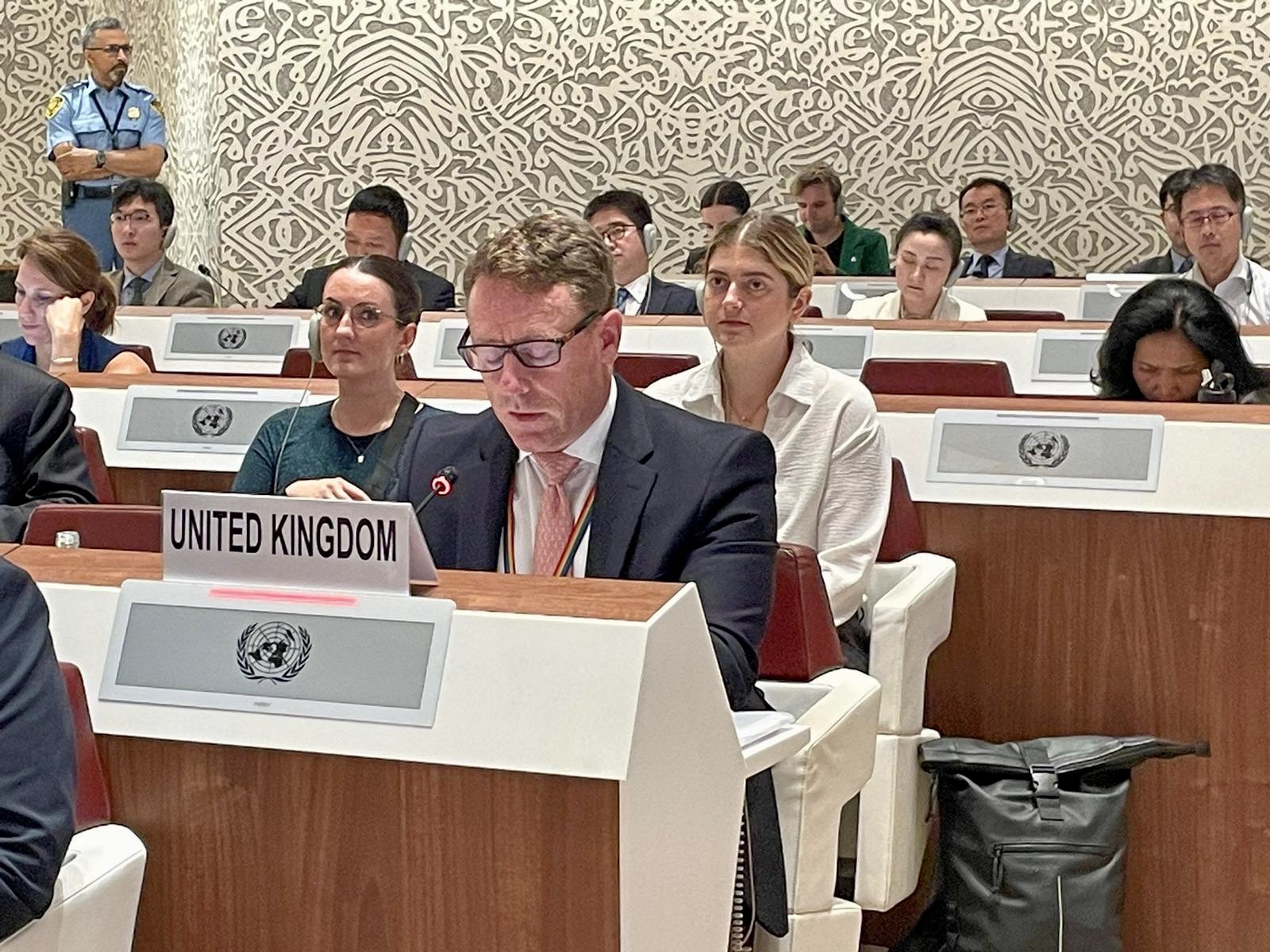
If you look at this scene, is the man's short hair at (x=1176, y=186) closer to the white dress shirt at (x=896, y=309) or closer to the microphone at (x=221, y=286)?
the white dress shirt at (x=896, y=309)

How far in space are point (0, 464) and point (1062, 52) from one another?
6.98 metres

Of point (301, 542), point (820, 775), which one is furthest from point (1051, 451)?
point (301, 542)

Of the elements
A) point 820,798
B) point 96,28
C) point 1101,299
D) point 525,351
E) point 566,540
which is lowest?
point 820,798

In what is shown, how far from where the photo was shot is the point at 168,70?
1025 centimetres

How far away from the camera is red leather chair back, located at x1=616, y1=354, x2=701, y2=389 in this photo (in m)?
4.46

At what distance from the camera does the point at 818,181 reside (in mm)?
8750

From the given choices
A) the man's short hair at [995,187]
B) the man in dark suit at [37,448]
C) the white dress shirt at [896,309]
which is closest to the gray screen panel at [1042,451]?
the man in dark suit at [37,448]

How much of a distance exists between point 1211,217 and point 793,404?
3499mm

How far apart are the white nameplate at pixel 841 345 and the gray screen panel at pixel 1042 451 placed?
1.79m

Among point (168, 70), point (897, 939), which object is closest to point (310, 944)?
point (897, 939)

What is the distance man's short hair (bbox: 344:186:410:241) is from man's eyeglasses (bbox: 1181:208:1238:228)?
2723 mm

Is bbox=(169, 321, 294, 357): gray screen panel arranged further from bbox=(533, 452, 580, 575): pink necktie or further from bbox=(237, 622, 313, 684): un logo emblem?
bbox=(237, 622, 313, 684): un logo emblem

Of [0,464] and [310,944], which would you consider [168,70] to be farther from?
[310,944]

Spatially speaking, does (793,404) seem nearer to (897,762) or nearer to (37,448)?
(897,762)
